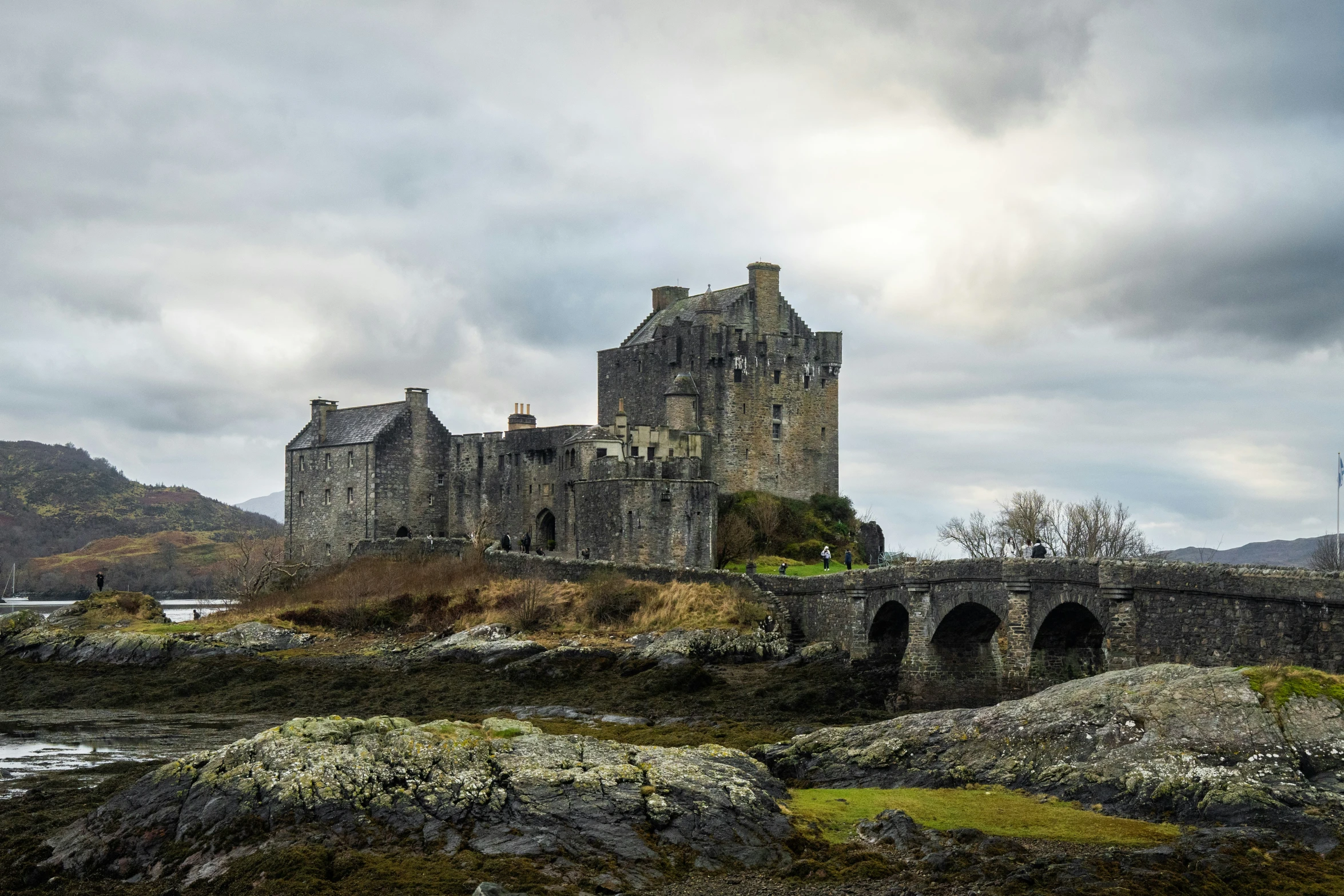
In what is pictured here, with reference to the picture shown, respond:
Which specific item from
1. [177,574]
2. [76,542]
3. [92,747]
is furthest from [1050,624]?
[76,542]

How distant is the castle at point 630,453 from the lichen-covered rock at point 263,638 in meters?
11.6

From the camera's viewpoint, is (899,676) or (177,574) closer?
(899,676)

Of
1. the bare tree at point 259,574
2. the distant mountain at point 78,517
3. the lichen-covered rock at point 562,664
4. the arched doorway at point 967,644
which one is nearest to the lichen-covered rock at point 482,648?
the lichen-covered rock at point 562,664

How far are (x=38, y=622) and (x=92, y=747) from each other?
29.8 meters

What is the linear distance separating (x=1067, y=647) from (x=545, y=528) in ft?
112

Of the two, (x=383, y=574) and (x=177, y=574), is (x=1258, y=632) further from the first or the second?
(x=177, y=574)

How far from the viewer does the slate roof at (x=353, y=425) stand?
67.9 metres

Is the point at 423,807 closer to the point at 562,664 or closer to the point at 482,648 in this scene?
the point at 562,664

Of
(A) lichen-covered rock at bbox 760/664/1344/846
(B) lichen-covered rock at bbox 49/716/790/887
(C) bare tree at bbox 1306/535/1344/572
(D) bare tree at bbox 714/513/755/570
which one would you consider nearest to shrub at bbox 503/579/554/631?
(D) bare tree at bbox 714/513/755/570

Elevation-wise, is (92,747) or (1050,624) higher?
(1050,624)

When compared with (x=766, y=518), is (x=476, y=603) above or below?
below

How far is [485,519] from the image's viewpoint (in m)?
63.8

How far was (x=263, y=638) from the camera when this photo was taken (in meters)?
49.9

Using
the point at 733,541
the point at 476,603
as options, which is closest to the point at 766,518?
the point at 733,541
